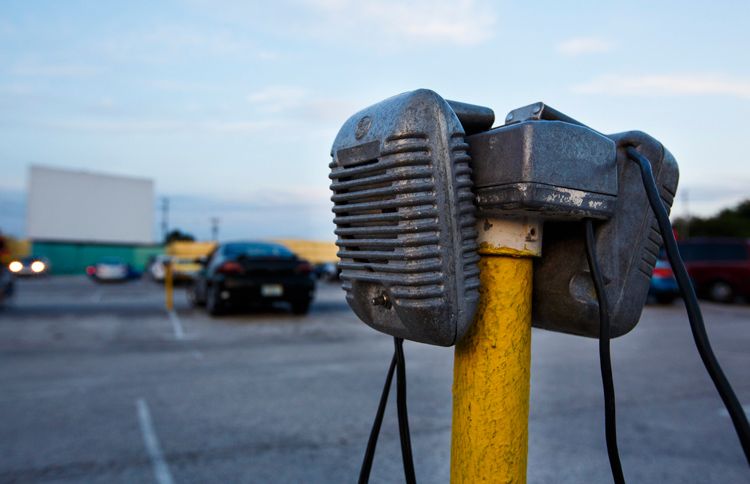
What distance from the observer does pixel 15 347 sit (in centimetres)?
766

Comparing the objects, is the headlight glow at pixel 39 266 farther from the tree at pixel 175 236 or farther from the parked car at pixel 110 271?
the tree at pixel 175 236

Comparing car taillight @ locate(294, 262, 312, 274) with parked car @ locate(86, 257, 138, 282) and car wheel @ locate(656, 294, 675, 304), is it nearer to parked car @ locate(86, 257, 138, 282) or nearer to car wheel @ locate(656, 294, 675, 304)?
car wheel @ locate(656, 294, 675, 304)

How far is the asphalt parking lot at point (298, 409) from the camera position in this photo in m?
3.34

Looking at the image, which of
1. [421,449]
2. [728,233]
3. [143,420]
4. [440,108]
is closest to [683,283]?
[440,108]

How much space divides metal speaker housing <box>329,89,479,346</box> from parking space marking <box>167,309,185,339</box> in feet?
25.9

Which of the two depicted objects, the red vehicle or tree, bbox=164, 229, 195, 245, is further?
tree, bbox=164, 229, 195, 245

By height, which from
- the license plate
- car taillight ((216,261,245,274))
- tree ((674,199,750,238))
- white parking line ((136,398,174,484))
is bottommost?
white parking line ((136,398,174,484))

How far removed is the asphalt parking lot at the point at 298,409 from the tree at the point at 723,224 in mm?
51435

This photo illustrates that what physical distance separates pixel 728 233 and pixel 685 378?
55024 mm

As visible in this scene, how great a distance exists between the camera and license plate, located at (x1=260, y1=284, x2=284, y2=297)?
35.3ft

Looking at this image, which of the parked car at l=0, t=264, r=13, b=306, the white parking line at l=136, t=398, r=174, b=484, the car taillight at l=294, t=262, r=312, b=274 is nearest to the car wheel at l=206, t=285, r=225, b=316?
the car taillight at l=294, t=262, r=312, b=274

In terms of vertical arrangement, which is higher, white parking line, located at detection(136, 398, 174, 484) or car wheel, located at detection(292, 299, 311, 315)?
car wheel, located at detection(292, 299, 311, 315)

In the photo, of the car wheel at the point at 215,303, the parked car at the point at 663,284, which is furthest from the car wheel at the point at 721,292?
the car wheel at the point at 215,303

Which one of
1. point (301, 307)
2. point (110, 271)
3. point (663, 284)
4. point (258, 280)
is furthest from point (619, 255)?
point (110, 271)
